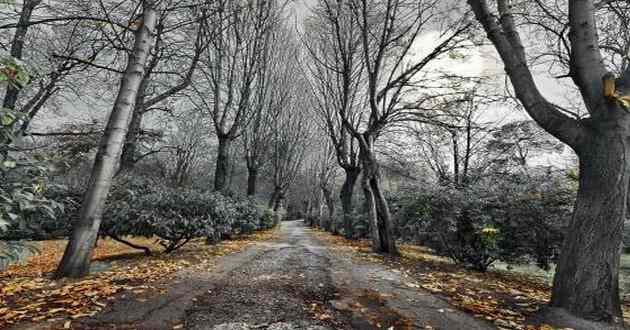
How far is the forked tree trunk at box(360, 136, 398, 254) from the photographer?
733cm

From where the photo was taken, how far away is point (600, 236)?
2.72m

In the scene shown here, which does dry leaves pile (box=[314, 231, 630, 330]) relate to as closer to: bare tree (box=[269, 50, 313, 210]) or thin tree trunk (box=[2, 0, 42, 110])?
thin tree trunk (box=[2, 0, 42, 110])

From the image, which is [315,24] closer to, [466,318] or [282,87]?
[282,87]

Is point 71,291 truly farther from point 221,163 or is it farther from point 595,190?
point 221,163

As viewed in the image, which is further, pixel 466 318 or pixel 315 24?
pixel 315 24

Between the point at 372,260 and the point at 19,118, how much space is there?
19.4 ft

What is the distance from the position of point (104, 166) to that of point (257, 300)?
268cm

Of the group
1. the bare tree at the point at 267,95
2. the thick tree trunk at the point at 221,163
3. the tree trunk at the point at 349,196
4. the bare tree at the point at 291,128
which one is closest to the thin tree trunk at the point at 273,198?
the bare tree at the point at 291,128

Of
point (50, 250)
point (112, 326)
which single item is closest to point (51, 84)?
point (50, 250)

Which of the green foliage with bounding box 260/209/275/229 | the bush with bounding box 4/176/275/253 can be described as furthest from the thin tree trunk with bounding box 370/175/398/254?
the green foliage with bounding box 260/209/275/229

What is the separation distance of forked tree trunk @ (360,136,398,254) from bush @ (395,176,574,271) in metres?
0.97

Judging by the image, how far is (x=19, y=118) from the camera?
225cm

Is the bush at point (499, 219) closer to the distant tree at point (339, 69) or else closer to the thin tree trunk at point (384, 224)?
the thin tree trunk at point (384, 224)

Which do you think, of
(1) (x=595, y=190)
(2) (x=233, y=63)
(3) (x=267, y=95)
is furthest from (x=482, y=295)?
(3) (x=267, y=95)
